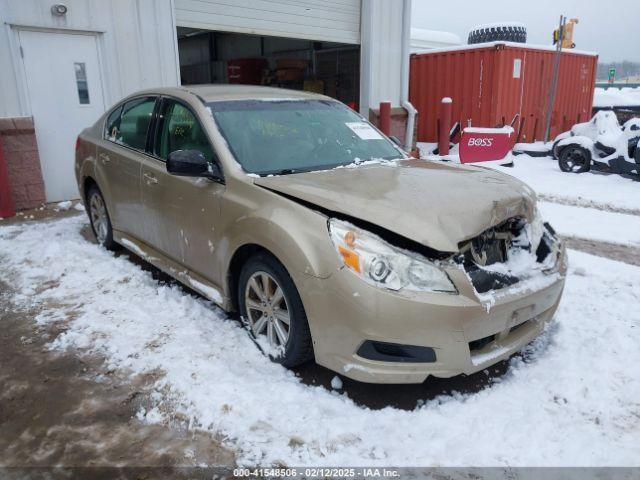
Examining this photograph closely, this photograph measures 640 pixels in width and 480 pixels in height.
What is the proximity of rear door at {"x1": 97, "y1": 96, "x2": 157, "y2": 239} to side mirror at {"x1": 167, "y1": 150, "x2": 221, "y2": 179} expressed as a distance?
1.08m

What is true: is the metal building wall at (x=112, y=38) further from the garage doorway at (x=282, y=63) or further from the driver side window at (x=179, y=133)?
the garage doorway at (x=282, y=63)

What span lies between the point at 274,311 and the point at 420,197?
42.6 inches

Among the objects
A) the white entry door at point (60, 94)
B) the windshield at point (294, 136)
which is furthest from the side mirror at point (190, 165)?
the white entry door at point (60, 94)

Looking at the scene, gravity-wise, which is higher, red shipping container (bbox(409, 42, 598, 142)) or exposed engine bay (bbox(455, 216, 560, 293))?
red shipping container (bbox(409, 42, 598, 142))

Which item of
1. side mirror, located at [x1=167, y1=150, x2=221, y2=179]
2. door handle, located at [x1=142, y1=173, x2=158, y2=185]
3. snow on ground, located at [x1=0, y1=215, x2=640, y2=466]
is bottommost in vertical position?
snow on ground, located at [x1=0, y1=215, x2=640, y2=466]

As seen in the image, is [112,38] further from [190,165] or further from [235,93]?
[190,165]

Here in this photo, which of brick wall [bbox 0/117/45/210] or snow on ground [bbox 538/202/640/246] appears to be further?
brick wall [bbox 0/117/45/210]

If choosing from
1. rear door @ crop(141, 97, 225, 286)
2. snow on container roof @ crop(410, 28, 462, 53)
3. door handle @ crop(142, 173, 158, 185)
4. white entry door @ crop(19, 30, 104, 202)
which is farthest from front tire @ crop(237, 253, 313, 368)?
snow on container roof @ crop(410, 28, 462, 53)

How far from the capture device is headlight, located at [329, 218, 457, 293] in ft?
8.28

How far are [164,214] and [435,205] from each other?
2.15m

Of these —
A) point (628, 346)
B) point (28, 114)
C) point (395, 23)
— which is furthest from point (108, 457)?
point (395, 23)

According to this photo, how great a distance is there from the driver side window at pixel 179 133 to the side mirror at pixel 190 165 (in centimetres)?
13

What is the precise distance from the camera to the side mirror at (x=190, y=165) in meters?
3.27

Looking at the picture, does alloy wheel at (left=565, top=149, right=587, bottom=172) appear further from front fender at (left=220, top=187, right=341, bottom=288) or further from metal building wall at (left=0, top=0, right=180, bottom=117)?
front fender at (left=220, top=187, right=341, bottom=288)
